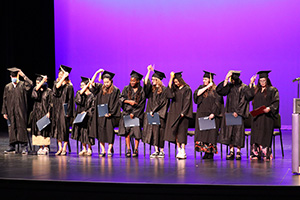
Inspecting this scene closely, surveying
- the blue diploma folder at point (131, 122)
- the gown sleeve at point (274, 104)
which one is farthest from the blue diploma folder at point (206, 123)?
the blue diploma folder at point (131, 122)

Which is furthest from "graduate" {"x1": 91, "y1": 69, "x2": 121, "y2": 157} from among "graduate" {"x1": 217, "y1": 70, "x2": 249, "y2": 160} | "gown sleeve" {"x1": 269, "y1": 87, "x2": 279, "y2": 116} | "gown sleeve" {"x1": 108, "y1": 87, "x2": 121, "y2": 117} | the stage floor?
"gown sleeve" {"x1": 269, "y1": 87, "x2": 279, "y2": 116}

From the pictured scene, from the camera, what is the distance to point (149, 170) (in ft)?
21.7

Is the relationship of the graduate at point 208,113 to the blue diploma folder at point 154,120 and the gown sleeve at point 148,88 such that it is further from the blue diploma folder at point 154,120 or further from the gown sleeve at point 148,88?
the gown sleeve at point 148,88

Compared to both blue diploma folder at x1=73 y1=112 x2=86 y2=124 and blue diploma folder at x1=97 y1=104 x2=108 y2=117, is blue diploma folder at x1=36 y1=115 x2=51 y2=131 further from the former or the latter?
blue diploma folder at x1=97 y1=104 x2=108 y2=117

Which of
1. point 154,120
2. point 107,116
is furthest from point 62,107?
point 154,120

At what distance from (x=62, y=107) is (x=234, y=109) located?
133 inches

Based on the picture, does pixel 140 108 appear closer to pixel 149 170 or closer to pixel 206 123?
pixel 206 123

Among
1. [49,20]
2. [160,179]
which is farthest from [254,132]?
[49,20]

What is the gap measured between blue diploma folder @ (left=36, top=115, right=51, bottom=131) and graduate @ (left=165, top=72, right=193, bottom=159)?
8.03 ft

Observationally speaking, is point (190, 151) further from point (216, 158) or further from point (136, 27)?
point (136, 27)

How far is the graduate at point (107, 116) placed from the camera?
8773 mm

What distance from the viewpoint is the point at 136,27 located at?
13.7 metres

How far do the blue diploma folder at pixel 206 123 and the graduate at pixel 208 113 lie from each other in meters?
0.05

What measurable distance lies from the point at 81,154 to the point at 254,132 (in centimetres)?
336
